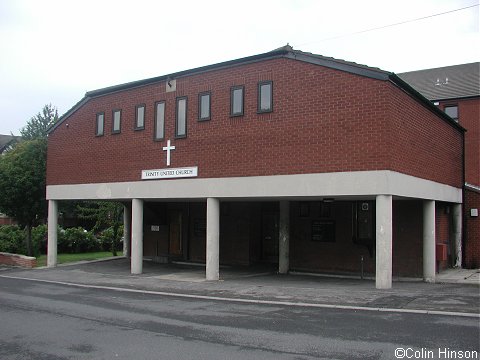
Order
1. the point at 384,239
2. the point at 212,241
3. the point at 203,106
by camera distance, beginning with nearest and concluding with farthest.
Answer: the point at 384,239 < the point at 212,241 < the point at 203,106

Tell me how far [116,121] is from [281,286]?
987cm

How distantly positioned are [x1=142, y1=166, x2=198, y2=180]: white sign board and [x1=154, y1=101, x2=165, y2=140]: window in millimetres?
1274

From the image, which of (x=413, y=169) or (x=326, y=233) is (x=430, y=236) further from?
(x=326, y=233)

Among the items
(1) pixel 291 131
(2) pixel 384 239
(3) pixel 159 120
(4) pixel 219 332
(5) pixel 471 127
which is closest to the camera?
(4) pixel 219 332

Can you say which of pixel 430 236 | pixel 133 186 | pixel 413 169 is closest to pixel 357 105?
pixel 413 169

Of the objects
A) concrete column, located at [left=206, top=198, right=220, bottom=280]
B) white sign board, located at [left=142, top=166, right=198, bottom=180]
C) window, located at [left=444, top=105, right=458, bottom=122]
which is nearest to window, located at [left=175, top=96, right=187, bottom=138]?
white sign board, located at [left=142, top=166, right=198, bottom=180]

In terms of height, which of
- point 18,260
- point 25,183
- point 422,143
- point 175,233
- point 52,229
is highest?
point 422,143

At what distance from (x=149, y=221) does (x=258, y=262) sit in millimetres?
6057

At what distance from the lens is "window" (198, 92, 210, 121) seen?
17.6 m

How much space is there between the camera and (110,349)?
7.67 m

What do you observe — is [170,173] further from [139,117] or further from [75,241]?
[75,241]

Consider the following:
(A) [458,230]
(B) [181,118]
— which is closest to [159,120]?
(B) [181,118]

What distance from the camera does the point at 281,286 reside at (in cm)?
1523

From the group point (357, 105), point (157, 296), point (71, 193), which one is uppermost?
point (357, 105)
